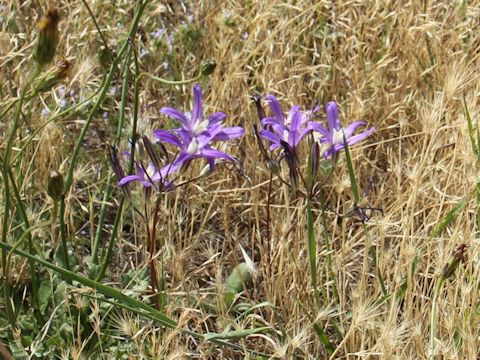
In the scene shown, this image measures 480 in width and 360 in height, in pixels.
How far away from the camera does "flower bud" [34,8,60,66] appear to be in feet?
4.55

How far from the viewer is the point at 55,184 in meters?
1.50

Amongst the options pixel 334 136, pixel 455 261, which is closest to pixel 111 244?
pixel 334 136

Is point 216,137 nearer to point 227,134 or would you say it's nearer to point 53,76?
point 227,134

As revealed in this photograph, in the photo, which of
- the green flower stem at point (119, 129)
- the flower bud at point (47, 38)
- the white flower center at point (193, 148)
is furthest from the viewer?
the green flower stem at point (119, 129)

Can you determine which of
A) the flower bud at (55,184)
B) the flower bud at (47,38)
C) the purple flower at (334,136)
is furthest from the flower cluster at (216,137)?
the flower bud at (47,38)

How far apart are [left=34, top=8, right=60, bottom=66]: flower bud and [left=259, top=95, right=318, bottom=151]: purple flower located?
0.39 meters

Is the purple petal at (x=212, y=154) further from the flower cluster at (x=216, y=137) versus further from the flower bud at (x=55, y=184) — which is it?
the flower bud at (x=55, y=184)

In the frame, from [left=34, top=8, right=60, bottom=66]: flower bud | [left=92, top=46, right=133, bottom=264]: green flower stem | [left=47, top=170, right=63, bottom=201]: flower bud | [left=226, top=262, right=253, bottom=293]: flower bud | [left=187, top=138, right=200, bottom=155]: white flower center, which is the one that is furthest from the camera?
[left=226, top=262, right=253, bottom=293]: flower bud

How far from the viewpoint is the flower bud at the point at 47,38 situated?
4.55 ft

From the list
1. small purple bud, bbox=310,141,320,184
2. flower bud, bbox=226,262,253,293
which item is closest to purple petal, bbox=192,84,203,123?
small purple bud, bbox=310,141,320,184

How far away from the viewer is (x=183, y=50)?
2539mm

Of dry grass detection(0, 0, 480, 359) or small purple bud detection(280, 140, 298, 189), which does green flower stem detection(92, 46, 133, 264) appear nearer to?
dry grass detection(0, 0, 480, 359)

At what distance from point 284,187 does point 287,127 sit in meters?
0.29

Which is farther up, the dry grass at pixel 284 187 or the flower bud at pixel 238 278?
the dry grass at pixel 284 187
